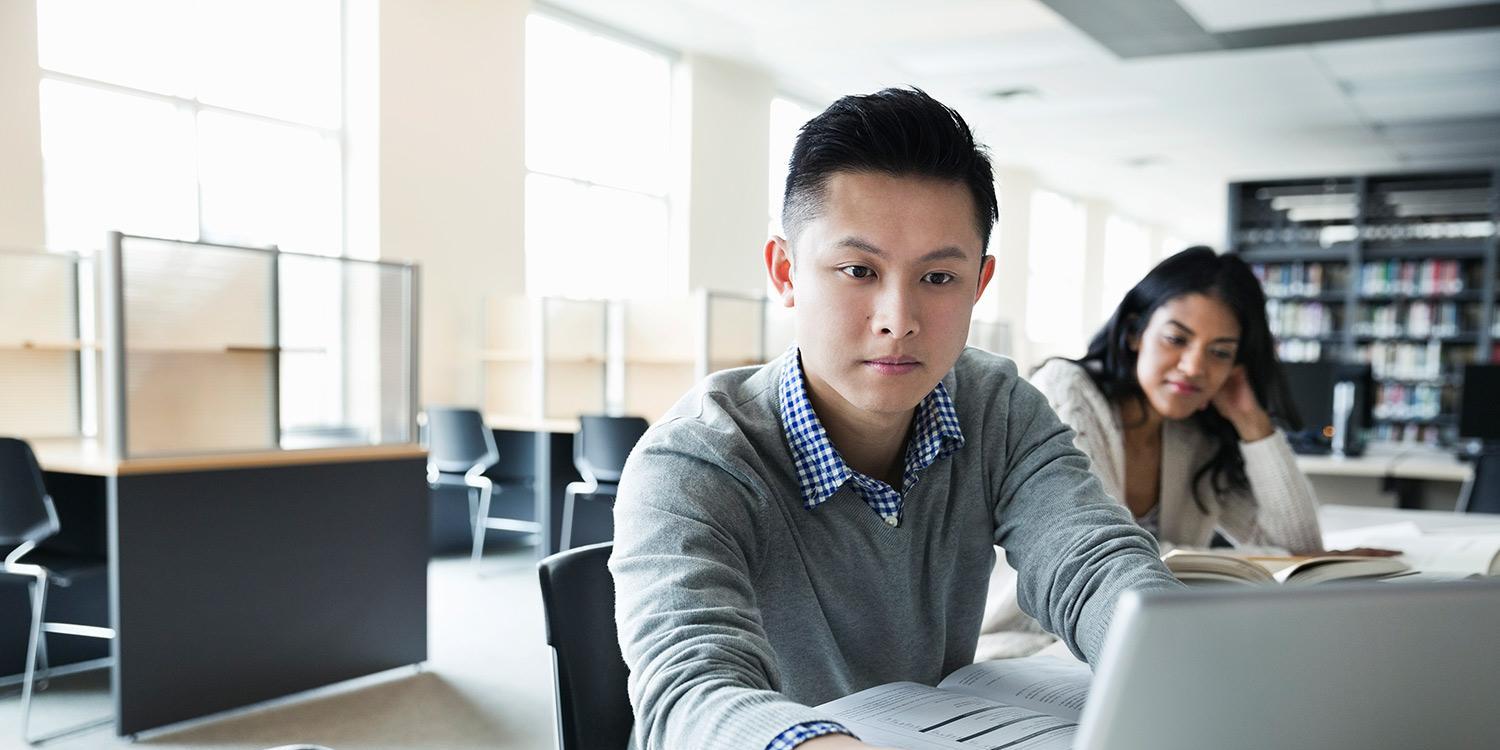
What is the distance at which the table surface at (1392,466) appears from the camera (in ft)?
11.8

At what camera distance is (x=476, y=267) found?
5828 mm

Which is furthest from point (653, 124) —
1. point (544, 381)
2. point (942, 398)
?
point (942, 398)

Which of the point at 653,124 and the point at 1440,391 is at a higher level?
the point at 653,124

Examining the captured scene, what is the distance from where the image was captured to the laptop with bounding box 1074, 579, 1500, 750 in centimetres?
42

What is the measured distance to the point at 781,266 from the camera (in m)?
1.01

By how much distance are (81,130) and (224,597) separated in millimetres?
2539

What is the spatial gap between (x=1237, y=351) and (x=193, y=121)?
15.0ft

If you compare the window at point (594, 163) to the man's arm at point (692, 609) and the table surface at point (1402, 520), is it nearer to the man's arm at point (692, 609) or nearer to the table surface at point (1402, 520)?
the table surface at point (1402, 520)

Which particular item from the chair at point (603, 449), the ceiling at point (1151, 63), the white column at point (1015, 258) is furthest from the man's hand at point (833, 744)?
the white column at point (1015, 258)

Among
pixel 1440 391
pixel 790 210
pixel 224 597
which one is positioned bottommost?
pixel 224 597

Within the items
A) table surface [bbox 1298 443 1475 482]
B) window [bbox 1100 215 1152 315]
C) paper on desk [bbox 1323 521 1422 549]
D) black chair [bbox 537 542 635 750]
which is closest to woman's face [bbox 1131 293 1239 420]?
paper on desk [bbox 1323 521 1422 549]

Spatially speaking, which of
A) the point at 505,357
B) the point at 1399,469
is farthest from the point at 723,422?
the point at 505,357

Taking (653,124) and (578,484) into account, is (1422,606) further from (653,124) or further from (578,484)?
(653,124)

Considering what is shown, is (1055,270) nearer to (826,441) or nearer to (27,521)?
(27,521)
